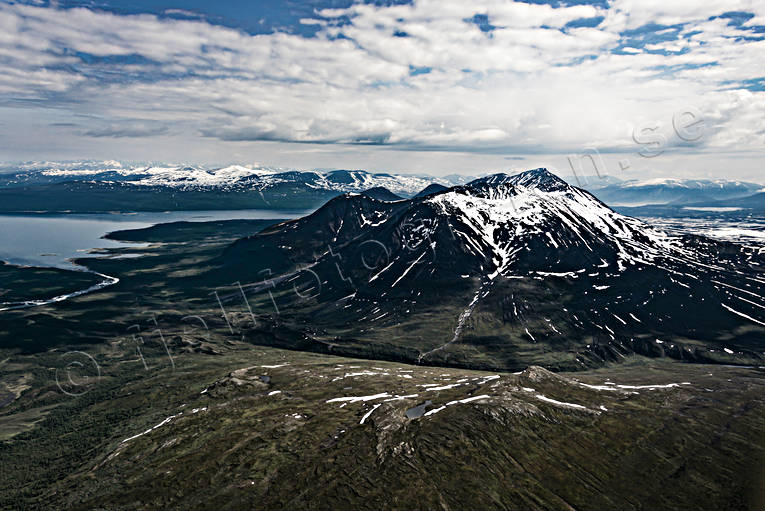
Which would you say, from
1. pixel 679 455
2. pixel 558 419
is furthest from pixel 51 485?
pixel 679 455

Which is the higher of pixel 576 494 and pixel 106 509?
pixel 106 509

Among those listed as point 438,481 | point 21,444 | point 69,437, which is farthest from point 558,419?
point 21,444

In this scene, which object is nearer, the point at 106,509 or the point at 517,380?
the point at 106,509

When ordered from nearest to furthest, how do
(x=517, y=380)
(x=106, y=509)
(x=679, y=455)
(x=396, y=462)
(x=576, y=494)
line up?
(x=106, y=509), (x=576, y=494), (x=396, y=462), (x=679, y=455), (x=517, y=380)

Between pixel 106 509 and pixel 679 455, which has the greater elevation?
pixel 106 509

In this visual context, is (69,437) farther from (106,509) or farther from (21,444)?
(106,509)

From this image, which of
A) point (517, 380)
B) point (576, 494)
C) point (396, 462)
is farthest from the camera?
point (517, 380)

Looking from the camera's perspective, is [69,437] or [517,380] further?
[517,380]

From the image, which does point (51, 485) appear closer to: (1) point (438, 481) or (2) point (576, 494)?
(1) point (438, 481)

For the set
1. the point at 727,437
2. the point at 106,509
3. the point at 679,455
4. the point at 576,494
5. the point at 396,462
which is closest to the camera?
the point at 106,509
